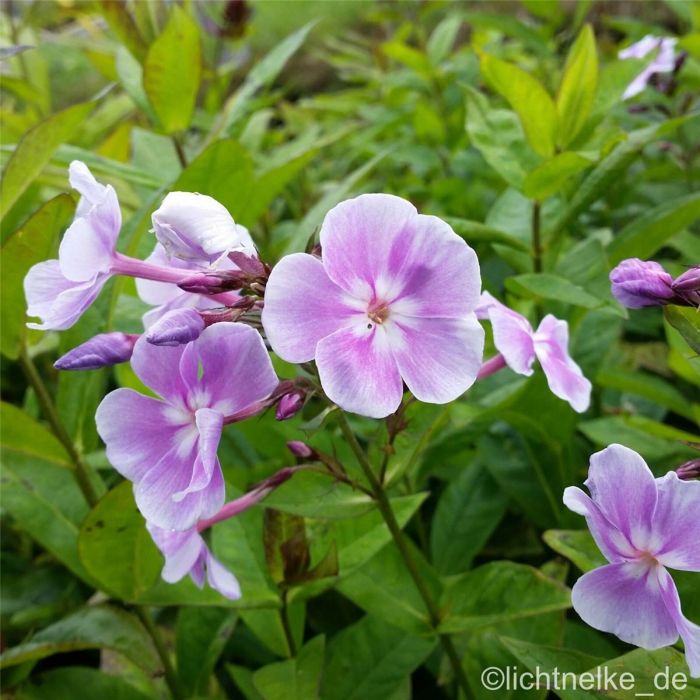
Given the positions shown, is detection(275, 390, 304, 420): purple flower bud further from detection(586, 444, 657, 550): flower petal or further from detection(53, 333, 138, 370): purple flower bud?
detection(586, 444, 657, 550): flower petal

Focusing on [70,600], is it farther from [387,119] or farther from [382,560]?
[387,119]

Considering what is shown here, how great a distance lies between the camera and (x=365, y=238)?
2.31 feet

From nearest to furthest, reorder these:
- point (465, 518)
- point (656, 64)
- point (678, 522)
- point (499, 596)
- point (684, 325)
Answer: point (678, 522), point (684, 325), point (499, 596), point (465, 518), point (656, 64)

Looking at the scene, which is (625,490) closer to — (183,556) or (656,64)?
(183,556)

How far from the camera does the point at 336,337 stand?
2.29 ft

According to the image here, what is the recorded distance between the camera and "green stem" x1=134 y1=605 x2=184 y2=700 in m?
1.16

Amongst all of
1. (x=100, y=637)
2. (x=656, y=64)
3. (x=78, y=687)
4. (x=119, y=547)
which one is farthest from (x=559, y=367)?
(x=656, y=64)

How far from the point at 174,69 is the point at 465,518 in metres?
0.93

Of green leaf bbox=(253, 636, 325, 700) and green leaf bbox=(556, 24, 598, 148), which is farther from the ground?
green leaf bbox=(556, 24, 598, 148)

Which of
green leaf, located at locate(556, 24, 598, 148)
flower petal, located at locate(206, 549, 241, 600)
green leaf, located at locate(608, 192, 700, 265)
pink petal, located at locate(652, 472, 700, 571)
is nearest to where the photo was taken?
pink petal, located at locate(652, 472, 700, 571)

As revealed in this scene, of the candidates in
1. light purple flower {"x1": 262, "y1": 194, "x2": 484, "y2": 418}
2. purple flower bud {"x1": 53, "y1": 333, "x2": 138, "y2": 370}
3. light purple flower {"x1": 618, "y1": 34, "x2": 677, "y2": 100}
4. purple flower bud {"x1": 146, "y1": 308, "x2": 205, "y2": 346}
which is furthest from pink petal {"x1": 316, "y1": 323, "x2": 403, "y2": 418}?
light purple flower {"x1": 618, "y1": 34, "x2": 677, "y2": 100}

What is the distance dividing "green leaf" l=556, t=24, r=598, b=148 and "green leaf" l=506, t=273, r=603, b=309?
31cm

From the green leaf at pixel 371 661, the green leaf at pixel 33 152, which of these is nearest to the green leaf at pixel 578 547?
the green leaf at pixel 371 661

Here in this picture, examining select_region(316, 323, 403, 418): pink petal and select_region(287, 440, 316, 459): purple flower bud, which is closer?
select_region(316, 323, 403, 418): pink petal
